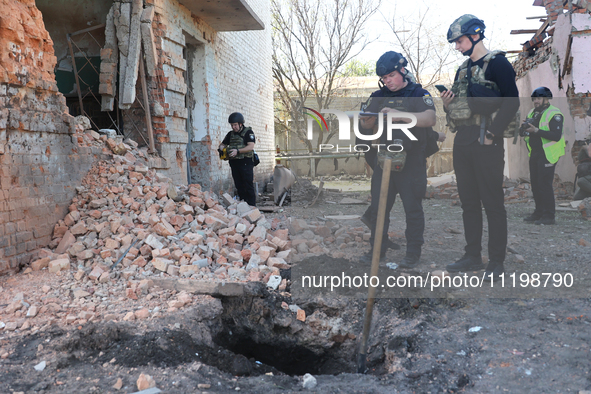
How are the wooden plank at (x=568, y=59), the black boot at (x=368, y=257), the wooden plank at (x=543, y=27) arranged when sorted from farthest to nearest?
the wooden plank at (x=543, y=27) → the wooden plank at (x=568, y=59) → the black boot at (x=368, y=257)

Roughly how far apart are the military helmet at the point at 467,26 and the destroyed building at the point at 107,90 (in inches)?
147

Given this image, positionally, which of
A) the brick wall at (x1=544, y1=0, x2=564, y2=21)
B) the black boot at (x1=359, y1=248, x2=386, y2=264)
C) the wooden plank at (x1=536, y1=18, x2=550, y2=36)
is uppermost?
the brick wall at (x1=544, y1=0, x2=564, y2=21)

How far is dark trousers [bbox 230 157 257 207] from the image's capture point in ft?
20.6

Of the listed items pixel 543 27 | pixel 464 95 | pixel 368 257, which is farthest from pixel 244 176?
pixel 543 27

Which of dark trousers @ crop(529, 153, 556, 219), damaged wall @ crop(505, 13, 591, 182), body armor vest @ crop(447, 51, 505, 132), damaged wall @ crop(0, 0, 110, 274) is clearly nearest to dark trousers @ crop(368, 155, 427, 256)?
body armor vest @ crop(447, 51, 505, 132)

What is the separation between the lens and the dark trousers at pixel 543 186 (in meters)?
5.20

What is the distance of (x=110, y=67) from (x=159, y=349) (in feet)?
13.9

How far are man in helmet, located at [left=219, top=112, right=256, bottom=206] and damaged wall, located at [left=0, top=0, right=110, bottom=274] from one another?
2.46 meters

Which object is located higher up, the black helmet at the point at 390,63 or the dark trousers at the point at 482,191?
the black helmet at the point at 390,63

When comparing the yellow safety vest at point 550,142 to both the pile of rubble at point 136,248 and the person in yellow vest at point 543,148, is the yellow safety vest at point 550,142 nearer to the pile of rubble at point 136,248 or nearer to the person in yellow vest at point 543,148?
the person in yellow vest at point 543,148

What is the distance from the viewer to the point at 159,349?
8.12ft

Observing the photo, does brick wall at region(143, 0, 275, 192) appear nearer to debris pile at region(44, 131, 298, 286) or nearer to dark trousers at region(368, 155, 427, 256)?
debris pile at region(44, 131, 298, 286)

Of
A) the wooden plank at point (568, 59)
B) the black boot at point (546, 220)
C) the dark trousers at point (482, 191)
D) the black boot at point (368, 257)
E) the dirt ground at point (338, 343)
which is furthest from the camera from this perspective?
the wooden plank at point (568, 59)

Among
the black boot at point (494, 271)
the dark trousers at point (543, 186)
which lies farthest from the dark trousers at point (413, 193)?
the dark trousers at point (543, 186)
